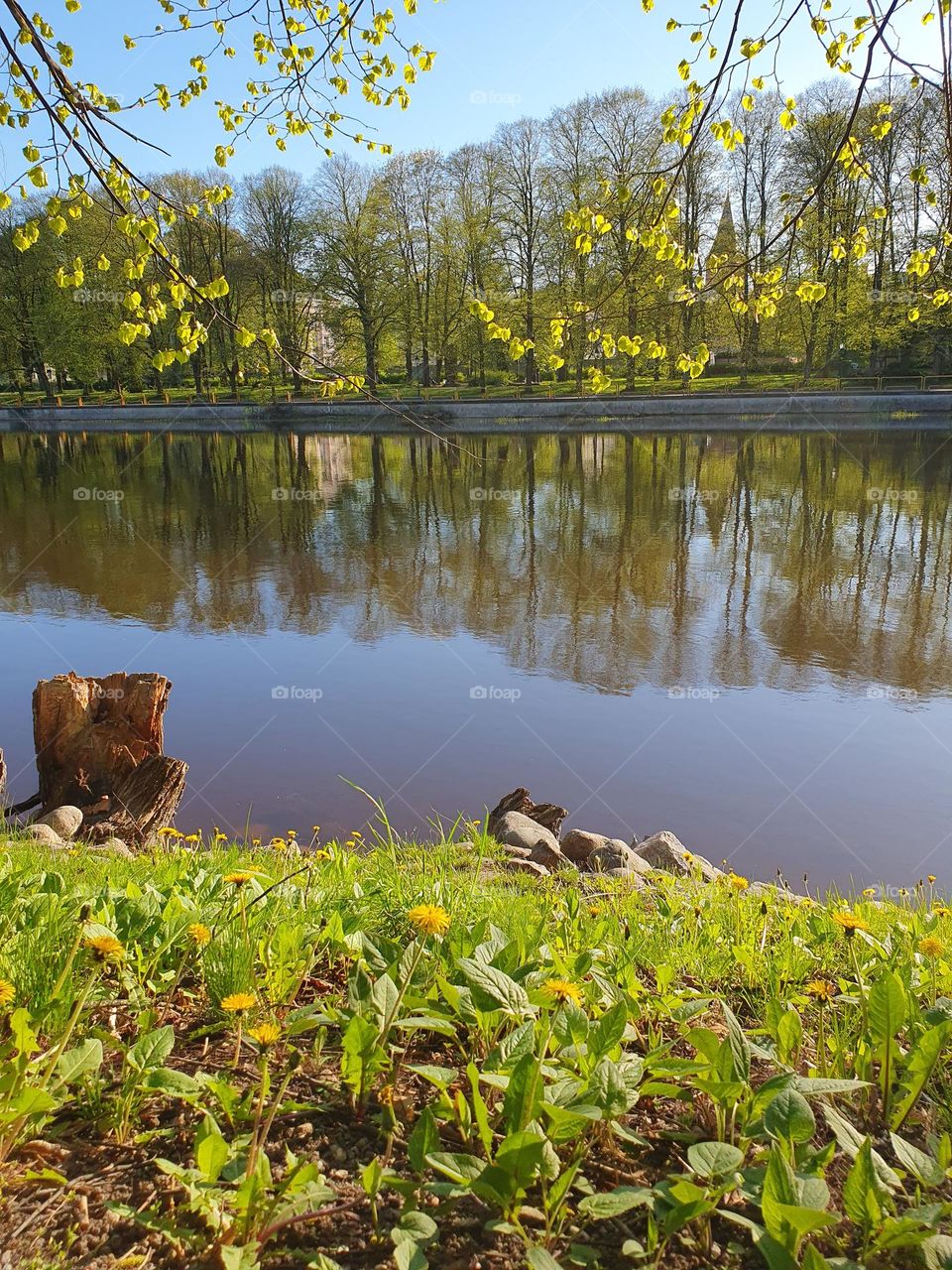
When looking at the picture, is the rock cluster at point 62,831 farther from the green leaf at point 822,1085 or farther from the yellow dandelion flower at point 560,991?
the green leaf at point 822,1085

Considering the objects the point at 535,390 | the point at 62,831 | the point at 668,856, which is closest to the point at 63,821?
the point at 62,831

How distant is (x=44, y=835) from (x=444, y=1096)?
5071mm

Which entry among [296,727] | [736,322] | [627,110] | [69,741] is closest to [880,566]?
[296,727]

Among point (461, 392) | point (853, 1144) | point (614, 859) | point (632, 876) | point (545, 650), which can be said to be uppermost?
point (461, 392)

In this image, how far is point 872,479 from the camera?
24.3m

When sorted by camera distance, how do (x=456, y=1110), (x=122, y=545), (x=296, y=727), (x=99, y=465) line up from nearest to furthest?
1. (x=456, y=1110)
2. (x=296, y=727)
3. (x=122, y=545)
4. (x=99, y=465)

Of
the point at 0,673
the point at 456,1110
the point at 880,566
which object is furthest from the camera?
the point at 880,566

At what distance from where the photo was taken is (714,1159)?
6.07 feet

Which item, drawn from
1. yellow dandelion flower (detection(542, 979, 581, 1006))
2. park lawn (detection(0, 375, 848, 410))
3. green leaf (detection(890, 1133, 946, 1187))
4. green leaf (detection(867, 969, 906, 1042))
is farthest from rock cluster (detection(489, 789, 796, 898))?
park lawn (detection(0, 375, 848, 410))

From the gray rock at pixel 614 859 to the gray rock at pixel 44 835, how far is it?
349 cm

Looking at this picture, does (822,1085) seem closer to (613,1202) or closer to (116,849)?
(613,1202)

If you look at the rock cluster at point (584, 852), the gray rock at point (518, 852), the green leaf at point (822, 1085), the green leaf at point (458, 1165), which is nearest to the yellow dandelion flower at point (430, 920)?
the green leaf at point (458, 1165)

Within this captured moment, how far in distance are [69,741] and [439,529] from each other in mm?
13119

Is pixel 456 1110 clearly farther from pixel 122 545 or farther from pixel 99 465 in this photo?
pixel 99 465
